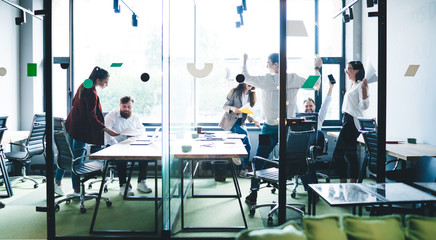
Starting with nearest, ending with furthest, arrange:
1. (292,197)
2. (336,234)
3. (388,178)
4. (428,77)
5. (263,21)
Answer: (336,234), (388,178), (428,77), (292,197), (263,21)

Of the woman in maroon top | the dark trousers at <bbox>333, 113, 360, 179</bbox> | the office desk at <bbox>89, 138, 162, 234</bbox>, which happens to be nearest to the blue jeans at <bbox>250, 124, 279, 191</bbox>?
the dark trousers at <bbox>333, 113, 360, 179</bbox>

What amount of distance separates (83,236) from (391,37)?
14.3ft

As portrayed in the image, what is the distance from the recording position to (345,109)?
12.2 ft

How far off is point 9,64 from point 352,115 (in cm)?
503

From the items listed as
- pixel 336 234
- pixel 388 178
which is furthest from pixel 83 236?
pixel 388 178

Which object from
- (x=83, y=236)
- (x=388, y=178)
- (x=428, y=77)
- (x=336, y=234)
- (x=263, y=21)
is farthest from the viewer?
(x=263, y=21)

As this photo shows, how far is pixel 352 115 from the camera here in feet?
12.0

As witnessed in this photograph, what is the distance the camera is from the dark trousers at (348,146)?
3705 millimetres

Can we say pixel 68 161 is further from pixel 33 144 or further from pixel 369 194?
pixel 369 194

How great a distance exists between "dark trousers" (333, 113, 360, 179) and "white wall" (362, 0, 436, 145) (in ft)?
2.46

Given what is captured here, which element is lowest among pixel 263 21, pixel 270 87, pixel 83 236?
pixel 83 236

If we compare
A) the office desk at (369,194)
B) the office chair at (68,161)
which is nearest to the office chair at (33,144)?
the office chair at (68,161)

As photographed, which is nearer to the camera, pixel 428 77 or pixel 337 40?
pixel 428 77

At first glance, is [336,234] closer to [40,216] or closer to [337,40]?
[40,216]
